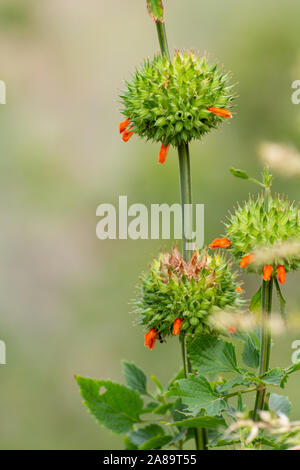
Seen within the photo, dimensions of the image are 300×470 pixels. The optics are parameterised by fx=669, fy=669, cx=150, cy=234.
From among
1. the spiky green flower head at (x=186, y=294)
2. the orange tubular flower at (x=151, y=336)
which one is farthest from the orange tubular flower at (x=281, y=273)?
Result: the orange tubular flower at (x=151, y=336)

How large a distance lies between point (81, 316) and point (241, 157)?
3.60 ft

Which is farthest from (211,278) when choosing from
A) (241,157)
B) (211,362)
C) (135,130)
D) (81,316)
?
(81,316)

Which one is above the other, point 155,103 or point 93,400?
point 155,103

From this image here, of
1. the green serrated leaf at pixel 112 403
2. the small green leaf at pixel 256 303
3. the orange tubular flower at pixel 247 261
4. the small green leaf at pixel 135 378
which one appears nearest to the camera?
the orange tubular flower at pixel 247 261

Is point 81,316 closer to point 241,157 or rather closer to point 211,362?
point 241,157

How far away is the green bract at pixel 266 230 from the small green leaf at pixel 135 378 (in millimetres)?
419

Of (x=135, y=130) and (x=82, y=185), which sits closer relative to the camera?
(x=135, y=130)

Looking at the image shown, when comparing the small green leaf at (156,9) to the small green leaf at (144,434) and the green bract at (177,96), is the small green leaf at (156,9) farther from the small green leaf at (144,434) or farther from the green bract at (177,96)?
the small green leaf at (144,434)

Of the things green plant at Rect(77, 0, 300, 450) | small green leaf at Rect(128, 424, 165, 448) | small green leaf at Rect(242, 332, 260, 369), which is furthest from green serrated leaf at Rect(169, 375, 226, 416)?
small green leaf at Rect(128, 424, 165, 448)

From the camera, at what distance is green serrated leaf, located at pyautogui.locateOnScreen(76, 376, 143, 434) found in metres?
1.22

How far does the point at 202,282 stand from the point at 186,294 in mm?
34

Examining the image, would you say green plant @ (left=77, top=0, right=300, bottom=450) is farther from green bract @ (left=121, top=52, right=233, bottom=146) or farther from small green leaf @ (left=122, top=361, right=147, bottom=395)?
small green leaf @ (left=122, top=361, right=147, bottom=395)

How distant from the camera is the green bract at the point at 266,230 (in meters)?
1.00

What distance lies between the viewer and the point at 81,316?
3.30 m
